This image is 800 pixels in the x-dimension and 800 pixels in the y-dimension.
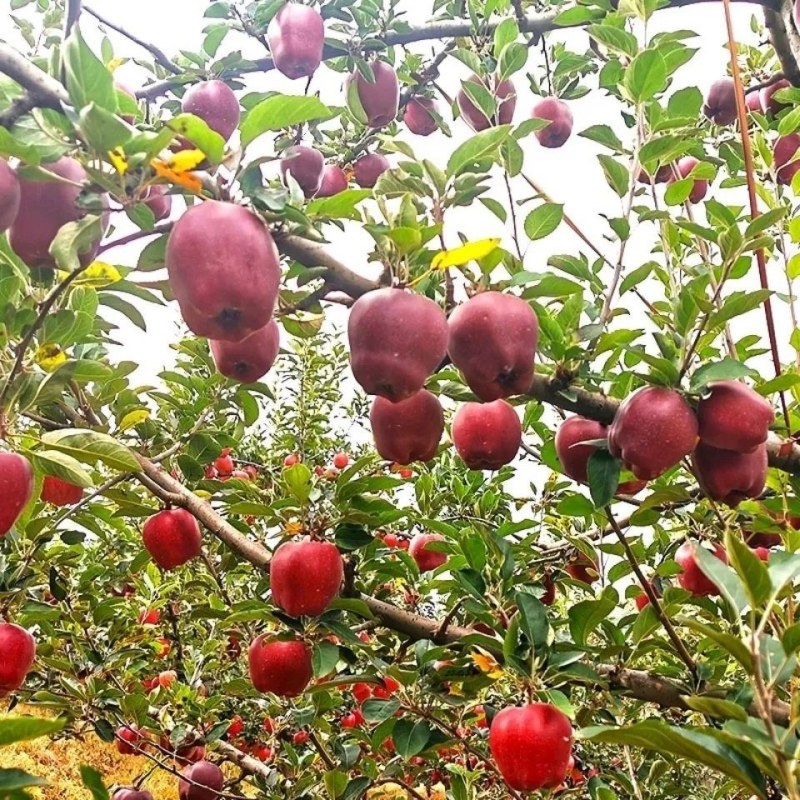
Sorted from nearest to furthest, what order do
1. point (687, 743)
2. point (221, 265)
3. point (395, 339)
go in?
point (687, 743)
point (221, 265)
point (395, 339)

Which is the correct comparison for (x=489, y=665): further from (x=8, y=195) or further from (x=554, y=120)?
(x=554, y=120)

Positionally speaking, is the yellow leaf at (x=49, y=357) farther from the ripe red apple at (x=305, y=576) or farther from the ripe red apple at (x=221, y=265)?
the ripe red apple at (x=305, y=576)

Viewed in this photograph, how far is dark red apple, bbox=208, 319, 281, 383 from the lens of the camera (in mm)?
1062

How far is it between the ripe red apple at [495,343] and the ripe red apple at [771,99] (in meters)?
1.34

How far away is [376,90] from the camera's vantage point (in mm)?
1800

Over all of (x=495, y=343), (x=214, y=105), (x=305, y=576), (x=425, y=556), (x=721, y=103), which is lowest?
(x=425, y=556)

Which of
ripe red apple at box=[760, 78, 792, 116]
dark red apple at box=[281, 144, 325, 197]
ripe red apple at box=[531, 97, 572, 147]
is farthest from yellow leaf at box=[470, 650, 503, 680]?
ripe red apple at box=[760, 78, 792, 116]

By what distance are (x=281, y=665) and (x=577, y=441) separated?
2.50 feet

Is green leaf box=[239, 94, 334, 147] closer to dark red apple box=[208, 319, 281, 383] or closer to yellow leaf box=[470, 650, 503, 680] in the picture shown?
dark red apple box=[208, 319, 281, 383]

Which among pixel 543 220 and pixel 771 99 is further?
pixel 771 99

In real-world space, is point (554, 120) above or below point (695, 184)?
above

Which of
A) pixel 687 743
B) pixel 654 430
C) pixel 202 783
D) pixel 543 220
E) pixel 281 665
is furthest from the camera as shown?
pixel 202 783

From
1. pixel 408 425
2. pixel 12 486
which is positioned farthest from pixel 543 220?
pixel 12 486

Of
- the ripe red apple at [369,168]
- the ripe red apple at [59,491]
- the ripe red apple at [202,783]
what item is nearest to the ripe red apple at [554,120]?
the ripe red apple at [369,168]
